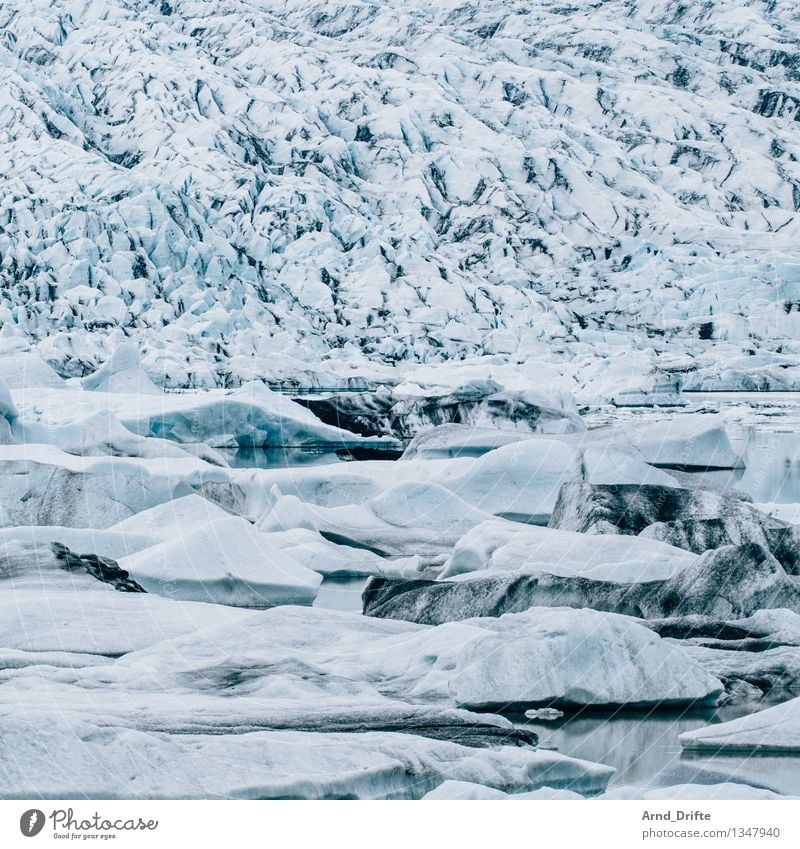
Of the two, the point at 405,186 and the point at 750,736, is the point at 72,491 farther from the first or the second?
the point at 405,186

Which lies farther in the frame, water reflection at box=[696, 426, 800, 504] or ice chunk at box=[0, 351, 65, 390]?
ice chunk at box=[0, 351, 65, 390]

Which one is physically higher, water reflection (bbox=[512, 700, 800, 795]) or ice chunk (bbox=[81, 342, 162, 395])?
water reflection (bbox=[512, 700, 800, 795])

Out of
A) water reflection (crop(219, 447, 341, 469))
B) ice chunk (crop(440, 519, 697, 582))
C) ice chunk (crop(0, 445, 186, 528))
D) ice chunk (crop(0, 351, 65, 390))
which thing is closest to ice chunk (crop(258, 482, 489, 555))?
ice chunk (crop(440, 519, 697, 582))

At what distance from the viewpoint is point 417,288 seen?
16.3m

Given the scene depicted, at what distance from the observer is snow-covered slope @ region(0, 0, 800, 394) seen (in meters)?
14.2

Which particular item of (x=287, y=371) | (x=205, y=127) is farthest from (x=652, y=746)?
(x=205, y=127)

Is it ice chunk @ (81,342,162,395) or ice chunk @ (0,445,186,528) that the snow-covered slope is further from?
ice chunk @ (0,445,186,528)

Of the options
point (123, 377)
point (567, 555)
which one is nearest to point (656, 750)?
point (567, 555)

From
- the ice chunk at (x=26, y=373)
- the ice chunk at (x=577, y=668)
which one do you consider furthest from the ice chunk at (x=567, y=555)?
the ice chunk at (x=26, y=373)

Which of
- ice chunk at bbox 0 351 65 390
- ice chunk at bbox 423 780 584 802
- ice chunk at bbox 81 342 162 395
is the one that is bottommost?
ice chunk at bbox 0 351 65 390

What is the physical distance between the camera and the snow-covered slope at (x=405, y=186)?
1423 centimetres

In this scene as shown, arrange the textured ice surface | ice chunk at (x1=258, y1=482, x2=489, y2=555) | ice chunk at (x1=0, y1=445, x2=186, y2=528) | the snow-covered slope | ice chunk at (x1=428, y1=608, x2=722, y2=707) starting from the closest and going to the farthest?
the textured ice surface, ice chunk at (x1=428, y1=608, x2=722, y2=707), ice chunk at (x1=0, y1=445, x2=186, y2=528), ice chunk at (x1=258, y1=482, x2=489, y2=555), the snow-covered slope

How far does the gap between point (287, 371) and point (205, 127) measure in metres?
9.63

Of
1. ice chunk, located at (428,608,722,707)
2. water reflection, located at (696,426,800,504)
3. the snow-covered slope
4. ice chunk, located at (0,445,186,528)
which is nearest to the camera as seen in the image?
ice chunk, located at (428,608,722,707)
